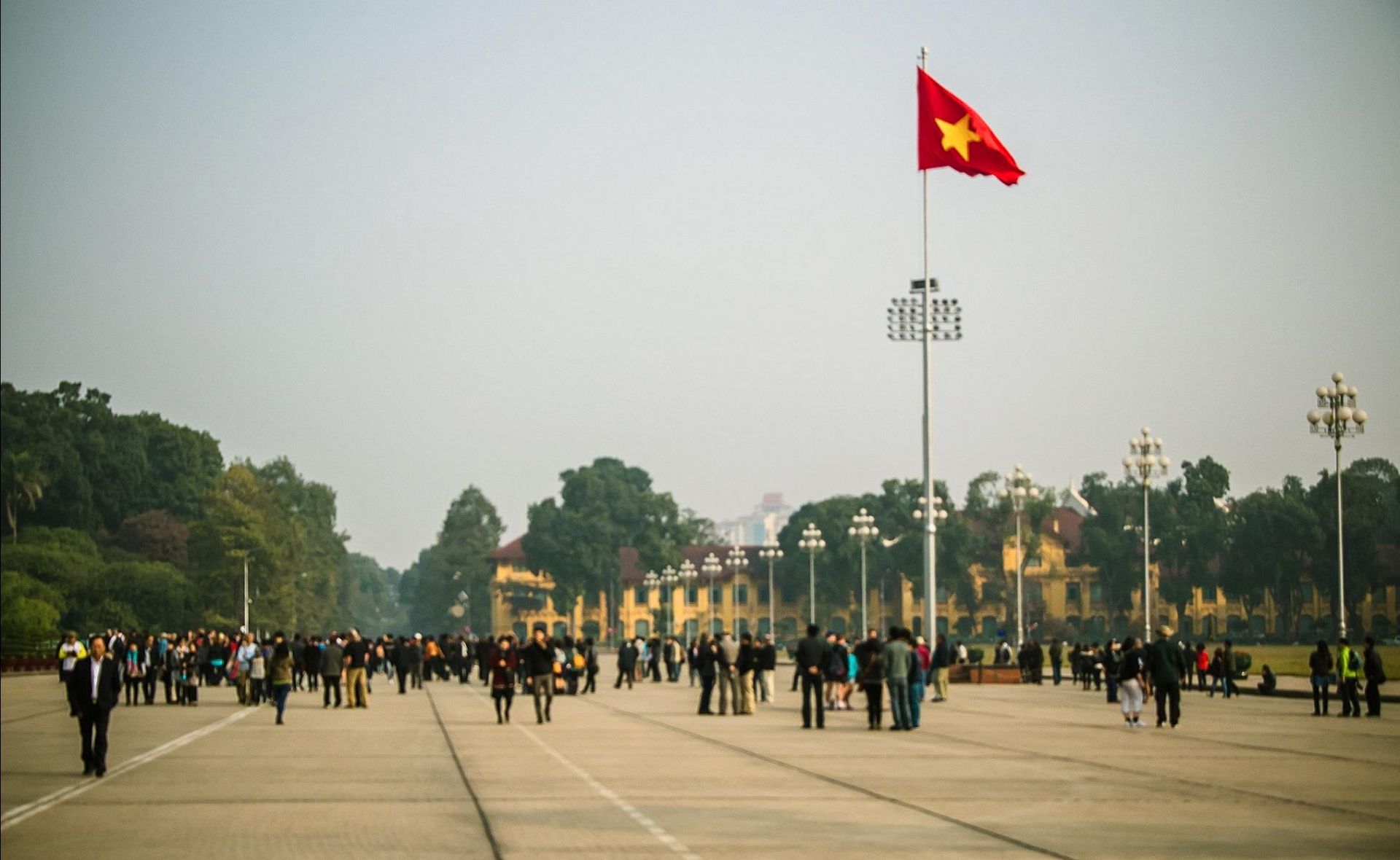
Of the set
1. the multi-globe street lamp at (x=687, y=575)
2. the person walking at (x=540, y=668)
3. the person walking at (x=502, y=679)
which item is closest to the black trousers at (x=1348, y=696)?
the person walking at (x=540, y=668)

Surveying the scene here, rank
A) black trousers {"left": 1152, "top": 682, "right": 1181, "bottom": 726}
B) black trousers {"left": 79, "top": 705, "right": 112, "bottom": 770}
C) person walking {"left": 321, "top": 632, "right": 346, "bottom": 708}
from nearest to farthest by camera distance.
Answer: black trousers {"left": 79, "top": 705, "right": 112, "bottom": 770}, black trousers {"left": 1152, "top": 682, "right": 1181, "bottom": 726}, person walking {"left": 321, "top": 632, "right": 346, "bottom": 708}

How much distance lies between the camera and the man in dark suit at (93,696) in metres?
21.5

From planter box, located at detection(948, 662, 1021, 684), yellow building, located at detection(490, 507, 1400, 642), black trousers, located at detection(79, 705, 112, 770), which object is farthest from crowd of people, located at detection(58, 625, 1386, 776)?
yellow building, located at detection(490, 507, 1400, 642)

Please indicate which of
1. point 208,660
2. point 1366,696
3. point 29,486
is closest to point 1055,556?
point 29,486

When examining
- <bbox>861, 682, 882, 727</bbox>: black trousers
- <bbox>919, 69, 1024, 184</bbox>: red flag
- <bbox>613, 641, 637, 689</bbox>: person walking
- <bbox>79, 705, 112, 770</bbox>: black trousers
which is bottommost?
<bbox>613, 641, 637, 689</bbox>: person walking

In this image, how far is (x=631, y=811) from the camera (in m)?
16.9

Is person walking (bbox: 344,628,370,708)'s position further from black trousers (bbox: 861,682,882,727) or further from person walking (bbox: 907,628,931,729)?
person walking (bbox: 907,628,931,729)

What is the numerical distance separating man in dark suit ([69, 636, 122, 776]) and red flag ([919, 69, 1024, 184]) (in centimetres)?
2243

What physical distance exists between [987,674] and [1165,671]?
2613 cm

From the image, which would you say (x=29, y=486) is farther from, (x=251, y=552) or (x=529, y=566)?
(x=529, y=566)

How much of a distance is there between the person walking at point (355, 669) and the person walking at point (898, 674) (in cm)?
1462

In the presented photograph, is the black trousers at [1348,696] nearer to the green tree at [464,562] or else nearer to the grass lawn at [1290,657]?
the grass lawn at [1290,657]

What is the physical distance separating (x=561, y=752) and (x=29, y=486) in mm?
89560

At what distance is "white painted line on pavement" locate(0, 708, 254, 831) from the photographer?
16.6 metres
